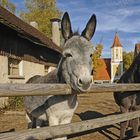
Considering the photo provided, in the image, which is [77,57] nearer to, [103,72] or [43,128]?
[43,128]

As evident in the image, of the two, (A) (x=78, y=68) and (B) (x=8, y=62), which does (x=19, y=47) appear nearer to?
(B) (x=8, y=62)

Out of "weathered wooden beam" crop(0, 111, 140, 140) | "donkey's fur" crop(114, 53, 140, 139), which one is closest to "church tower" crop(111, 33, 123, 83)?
"donkey's fur" crop(114, 53, 140, 139)

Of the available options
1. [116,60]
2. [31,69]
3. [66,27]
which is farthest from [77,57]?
[116,60]

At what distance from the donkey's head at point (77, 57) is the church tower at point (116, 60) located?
62.8 m

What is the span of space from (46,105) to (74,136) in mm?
3123

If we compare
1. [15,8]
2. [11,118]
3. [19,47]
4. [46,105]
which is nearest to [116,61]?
[15,8]

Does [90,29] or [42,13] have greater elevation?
[42,13]

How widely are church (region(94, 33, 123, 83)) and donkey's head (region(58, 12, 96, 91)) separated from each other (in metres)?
62.0

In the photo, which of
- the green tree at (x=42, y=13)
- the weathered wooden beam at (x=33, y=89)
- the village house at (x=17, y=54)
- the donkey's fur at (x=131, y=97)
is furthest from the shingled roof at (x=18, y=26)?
the green tree at (x=42, y=13)

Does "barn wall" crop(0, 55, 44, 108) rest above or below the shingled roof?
below

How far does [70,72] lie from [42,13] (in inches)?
1546

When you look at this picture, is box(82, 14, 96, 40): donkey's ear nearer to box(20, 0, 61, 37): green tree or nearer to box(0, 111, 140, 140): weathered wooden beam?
box(0, 111, 140, 140): weathered wooden beam

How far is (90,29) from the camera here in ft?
13.1

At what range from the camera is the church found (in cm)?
6900
